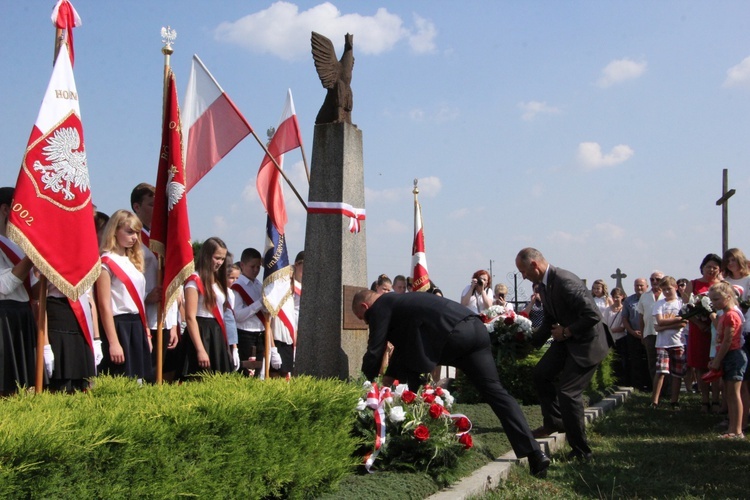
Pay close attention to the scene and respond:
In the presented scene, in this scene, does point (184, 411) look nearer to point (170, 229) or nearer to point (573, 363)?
point (170, 229)

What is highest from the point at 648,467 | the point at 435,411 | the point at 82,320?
the point at 82,320

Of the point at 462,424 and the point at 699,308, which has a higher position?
the point at 699,308

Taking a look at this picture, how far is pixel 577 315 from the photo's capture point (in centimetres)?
695

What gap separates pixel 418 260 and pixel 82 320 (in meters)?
7.26

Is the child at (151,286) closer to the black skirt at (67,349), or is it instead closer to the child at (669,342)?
the black skirt at (67,349)

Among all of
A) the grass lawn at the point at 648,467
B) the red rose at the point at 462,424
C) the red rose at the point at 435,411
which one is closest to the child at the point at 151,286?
the red rose at the point at 435,411

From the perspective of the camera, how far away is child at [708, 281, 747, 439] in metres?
8.33

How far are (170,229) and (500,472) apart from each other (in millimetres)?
3328

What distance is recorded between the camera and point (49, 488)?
2.90 meters

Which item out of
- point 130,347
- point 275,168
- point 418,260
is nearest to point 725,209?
point 418,260

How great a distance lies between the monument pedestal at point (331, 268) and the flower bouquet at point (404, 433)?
226 centimetres

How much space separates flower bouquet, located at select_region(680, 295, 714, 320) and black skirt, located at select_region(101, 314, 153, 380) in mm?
6148

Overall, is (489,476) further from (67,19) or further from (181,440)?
(67,19)

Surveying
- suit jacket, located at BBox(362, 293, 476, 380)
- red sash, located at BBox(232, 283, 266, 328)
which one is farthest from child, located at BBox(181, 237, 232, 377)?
suit jacket, located at BBox(362, 293, 476, 380)
